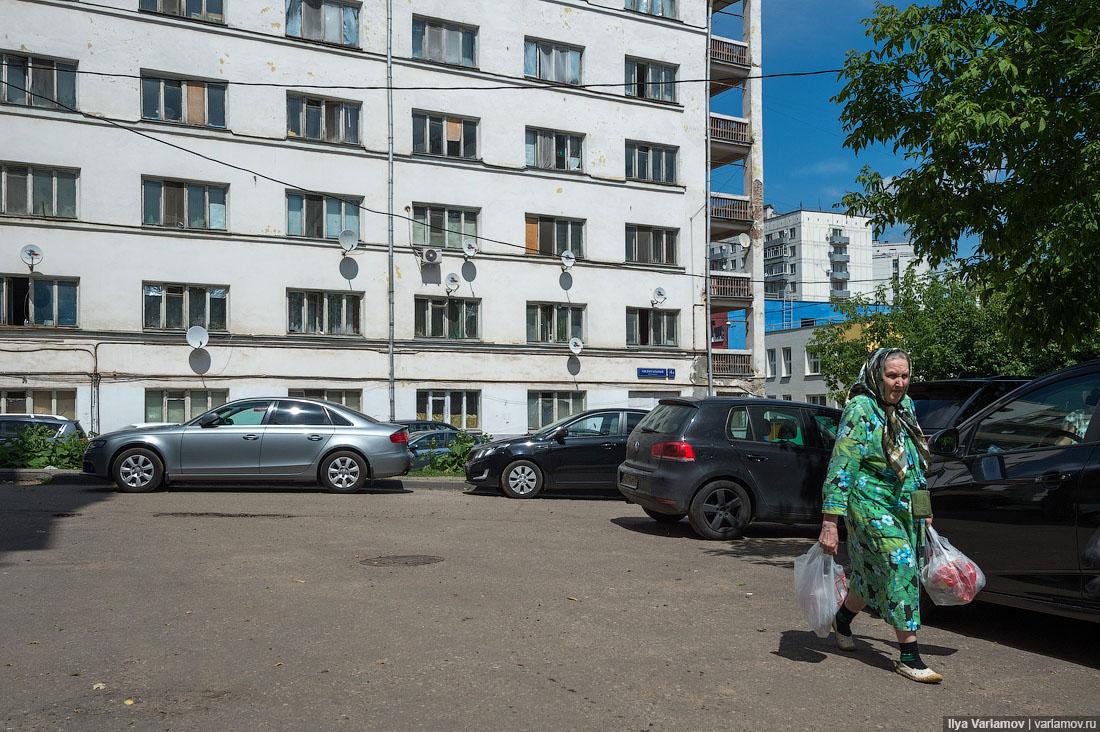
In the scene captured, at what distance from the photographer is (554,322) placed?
34.1 metres

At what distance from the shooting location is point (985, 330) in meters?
33.5

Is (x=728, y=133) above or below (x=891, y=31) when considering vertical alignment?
above

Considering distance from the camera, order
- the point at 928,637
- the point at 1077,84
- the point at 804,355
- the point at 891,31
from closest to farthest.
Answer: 1. the point at 928,637
2. the point at 1077,84
3. the point at 891,31
4. the point at 804,355

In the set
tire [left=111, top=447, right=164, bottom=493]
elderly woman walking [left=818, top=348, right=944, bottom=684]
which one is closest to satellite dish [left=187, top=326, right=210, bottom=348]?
tire [left=111, top=447, right=164, bottom=493]

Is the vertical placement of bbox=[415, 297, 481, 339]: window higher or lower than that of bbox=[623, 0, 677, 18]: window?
lower

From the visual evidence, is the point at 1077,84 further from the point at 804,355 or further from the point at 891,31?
the point at 804,355

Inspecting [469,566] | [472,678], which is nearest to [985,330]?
[469,566]

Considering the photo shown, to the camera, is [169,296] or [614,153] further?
[614,153]

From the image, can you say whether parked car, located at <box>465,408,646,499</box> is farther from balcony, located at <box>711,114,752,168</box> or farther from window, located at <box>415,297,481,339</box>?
balcony, located at <box>711,114,752,168</box>

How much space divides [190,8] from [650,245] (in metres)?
17.2

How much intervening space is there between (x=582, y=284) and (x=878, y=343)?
11.6 meters

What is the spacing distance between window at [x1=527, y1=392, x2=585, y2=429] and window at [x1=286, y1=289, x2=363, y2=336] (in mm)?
6608

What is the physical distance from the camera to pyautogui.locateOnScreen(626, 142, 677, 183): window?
35.7 metres

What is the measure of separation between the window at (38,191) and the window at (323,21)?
8173 millimetres
